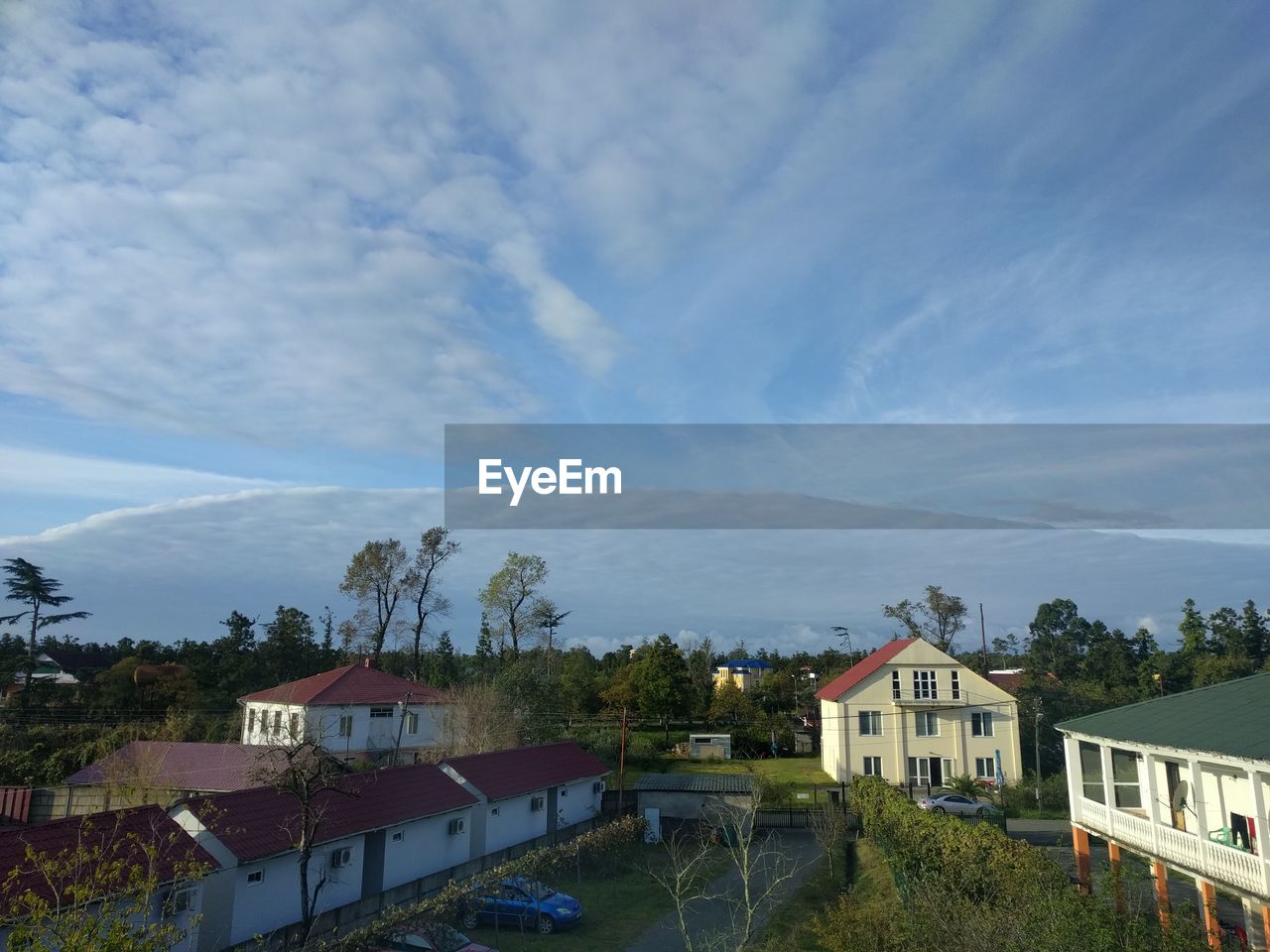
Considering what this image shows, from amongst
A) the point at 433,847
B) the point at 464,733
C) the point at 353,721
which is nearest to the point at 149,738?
the point at 353,721

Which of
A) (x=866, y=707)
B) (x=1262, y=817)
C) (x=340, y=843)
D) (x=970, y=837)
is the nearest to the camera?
(x=1262, y=817)

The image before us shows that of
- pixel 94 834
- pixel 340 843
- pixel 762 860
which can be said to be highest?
pixel 94 834

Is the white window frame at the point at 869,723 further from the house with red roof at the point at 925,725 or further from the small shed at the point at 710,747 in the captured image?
the small shed at the point at 710,747

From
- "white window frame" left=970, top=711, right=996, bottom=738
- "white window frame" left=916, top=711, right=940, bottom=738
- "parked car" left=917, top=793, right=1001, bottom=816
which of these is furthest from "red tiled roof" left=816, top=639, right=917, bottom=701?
"parked car" left=917, top=793, right=1001, bottom=816

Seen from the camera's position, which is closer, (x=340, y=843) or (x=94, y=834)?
(x=94, y=834)

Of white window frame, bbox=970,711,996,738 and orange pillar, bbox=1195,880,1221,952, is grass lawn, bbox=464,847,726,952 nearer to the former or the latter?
orange pillar, bbox=1195,880,1221,952

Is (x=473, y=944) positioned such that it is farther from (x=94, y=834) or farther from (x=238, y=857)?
(x=94, y=834)
